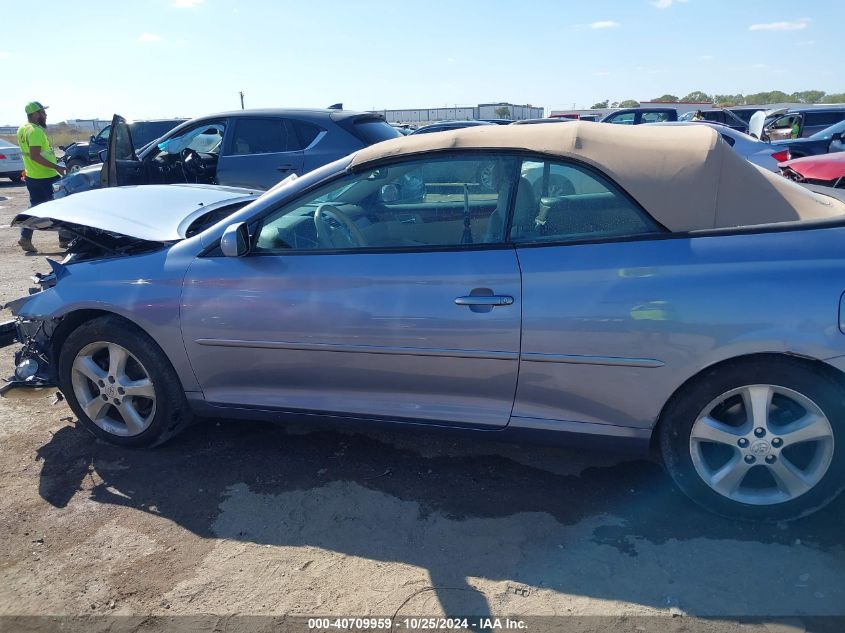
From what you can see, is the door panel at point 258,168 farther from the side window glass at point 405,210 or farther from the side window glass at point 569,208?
the side window glass at point 569,208

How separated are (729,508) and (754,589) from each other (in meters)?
0.39

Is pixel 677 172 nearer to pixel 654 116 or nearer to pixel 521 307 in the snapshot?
pixel 521 307

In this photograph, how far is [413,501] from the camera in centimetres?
300

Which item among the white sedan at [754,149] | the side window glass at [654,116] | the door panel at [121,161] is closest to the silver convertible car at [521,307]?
the door panel at [121,161]

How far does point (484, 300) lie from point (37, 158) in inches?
323

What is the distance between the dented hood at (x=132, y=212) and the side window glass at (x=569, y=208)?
75.1 inches

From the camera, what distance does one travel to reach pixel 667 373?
261 cm

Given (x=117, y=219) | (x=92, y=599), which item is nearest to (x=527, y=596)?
(x=92, y=599)

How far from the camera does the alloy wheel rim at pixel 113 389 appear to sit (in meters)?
3.41

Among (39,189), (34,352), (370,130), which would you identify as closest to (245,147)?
(370,130)

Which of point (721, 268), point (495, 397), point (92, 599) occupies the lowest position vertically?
point (92, 599)

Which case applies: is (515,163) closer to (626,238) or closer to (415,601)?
(626,238)

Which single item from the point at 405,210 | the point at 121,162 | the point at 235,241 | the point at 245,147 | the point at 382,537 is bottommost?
the point at 382,537

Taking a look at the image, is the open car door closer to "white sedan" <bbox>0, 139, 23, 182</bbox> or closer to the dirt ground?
the dirt ground
